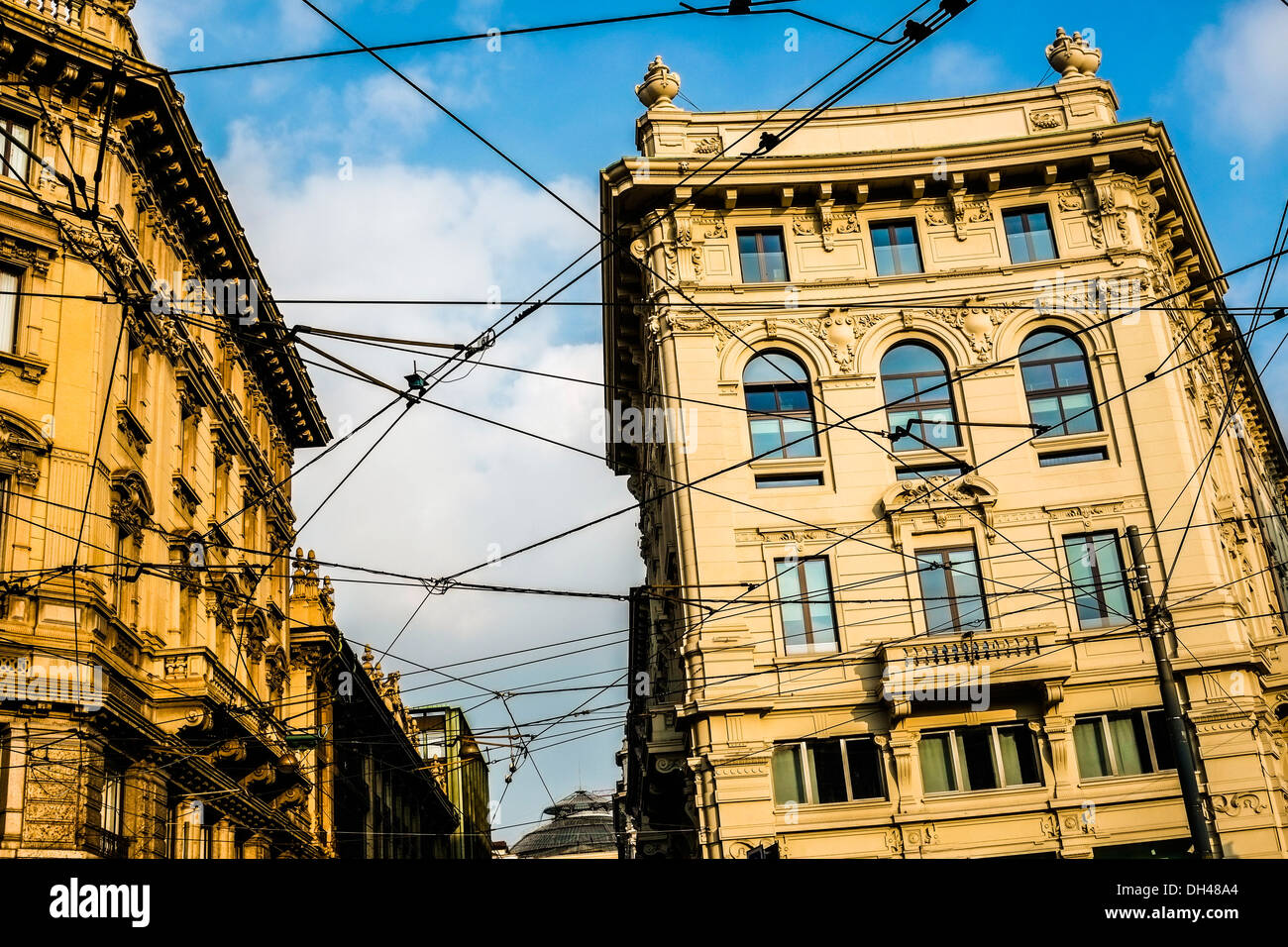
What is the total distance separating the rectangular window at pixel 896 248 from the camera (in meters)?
30.9

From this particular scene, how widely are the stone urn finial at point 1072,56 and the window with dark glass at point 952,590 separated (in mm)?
12414

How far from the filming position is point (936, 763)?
88.7 ft

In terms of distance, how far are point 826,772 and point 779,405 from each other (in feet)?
25.9

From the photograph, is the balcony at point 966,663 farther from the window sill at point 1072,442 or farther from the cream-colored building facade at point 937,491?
the window sill at point 1072,442

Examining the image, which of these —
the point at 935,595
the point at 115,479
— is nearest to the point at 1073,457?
the point at 935,595

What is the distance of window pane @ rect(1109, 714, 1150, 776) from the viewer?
26750 mm

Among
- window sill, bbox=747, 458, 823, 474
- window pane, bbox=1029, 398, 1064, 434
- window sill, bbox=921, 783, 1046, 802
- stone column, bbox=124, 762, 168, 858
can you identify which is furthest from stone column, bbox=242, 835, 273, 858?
window pane, bbox=1029, 398, 1064, 434

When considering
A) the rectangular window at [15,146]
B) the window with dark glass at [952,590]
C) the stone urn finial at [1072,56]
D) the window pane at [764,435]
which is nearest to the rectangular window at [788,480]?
the window pane at [764,435]

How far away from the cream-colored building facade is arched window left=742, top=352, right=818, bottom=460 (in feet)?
0.21

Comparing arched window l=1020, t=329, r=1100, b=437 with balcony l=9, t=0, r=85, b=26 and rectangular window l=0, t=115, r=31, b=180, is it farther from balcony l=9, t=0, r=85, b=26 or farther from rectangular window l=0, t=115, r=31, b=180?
balcony l=9, t=0, r=85, b=26

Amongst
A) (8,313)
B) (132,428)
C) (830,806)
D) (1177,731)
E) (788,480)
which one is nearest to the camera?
(1177,731)

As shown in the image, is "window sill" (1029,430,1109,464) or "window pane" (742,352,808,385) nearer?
"window sill" (1029,430,1109,464)

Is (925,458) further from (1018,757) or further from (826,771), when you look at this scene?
(826,771)
